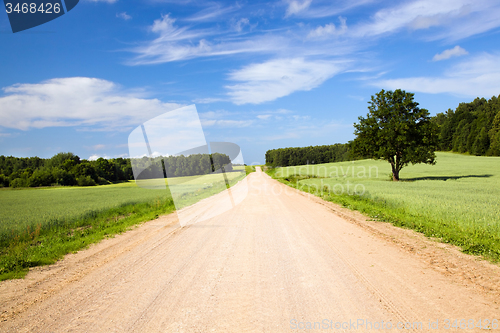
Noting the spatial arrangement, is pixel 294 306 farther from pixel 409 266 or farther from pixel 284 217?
pixel 284 217

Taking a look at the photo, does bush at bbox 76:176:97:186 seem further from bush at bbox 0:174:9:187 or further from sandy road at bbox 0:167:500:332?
sandy road at bbox 0:167:500:332

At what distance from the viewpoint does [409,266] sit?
5609 mm

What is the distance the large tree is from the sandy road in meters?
27.1

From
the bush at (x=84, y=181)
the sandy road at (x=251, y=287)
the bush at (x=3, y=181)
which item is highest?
the bush at (x=3, y=181)

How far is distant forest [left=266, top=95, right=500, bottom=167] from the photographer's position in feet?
267

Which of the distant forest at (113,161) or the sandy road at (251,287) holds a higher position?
the distant forest at (113,161)

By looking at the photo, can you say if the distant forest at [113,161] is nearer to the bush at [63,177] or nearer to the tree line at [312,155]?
the bush at [63,177]

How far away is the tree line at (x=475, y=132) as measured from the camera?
7708cm

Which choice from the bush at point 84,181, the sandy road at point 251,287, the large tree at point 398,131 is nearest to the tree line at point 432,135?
the large tree at point 398,131

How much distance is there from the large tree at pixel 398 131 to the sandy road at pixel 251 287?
27.1m

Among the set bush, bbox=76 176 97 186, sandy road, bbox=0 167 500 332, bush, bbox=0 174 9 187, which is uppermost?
bush, bbox=0 174 9 187

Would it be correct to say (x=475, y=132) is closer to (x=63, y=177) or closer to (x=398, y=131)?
(x=398, y=131)

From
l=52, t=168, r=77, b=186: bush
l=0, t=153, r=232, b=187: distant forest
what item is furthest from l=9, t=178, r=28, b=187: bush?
l=52, t=168, r=77, b=186: bush

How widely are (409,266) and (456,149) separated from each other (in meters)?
124
